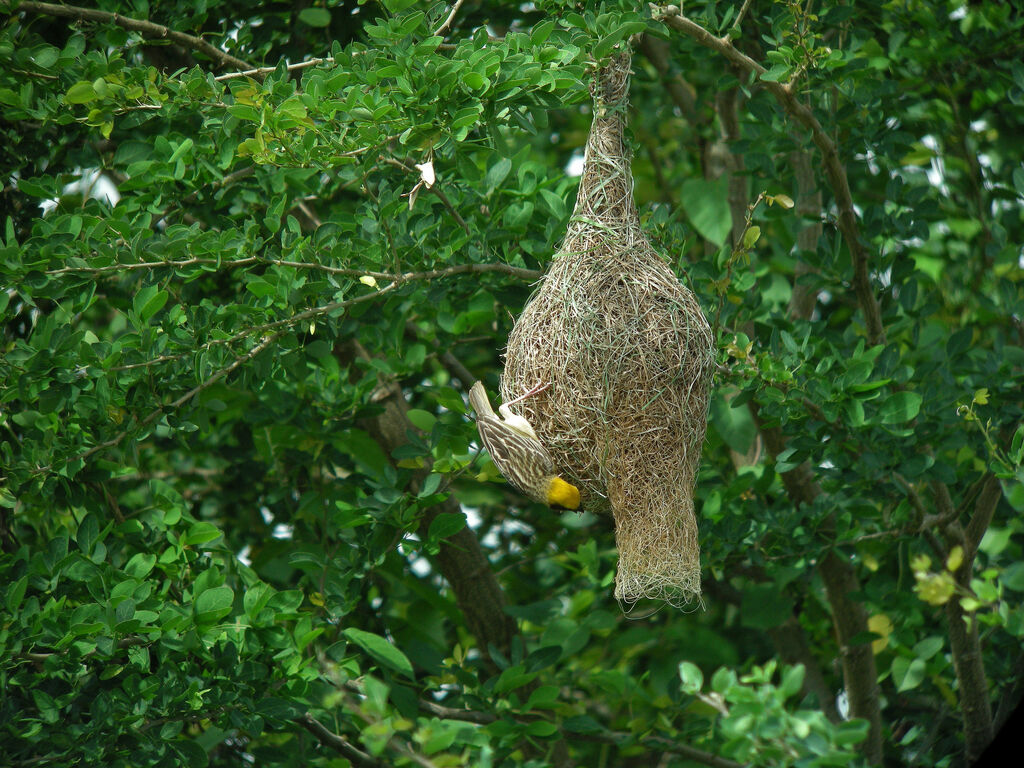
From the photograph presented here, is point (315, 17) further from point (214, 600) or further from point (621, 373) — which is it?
point (214, 600)

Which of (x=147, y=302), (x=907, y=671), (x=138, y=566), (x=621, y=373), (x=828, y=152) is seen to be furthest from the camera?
(x=907, y=671)

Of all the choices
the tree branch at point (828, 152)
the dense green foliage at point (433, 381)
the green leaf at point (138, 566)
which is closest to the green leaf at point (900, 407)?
the dense green foliage at point (433, 381)

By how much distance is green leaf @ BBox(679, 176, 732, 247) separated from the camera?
412 cm

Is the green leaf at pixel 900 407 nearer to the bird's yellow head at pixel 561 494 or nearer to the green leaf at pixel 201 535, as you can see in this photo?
the bird's yellow head at pixel 561 494

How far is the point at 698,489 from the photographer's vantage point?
13.1ft

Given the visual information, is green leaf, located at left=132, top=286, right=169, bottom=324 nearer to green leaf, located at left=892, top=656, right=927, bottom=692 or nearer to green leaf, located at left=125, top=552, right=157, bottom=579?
green leaf, located at left=125, top=552, right=157, bottom=579

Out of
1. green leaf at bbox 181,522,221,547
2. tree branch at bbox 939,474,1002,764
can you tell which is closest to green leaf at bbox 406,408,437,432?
green leaf at bbox 181,522,221,547

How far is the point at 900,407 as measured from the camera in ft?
10.6

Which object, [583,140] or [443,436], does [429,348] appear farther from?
[583,140]

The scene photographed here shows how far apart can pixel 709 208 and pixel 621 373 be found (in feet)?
5.44

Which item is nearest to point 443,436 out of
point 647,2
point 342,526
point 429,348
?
point 342,526

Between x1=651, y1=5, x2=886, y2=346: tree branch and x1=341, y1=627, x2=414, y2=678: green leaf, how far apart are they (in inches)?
73.5

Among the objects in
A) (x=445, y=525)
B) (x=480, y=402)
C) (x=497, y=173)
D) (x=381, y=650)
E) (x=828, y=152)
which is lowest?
(x=381, y=650)

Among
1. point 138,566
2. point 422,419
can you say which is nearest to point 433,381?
point 422,419
